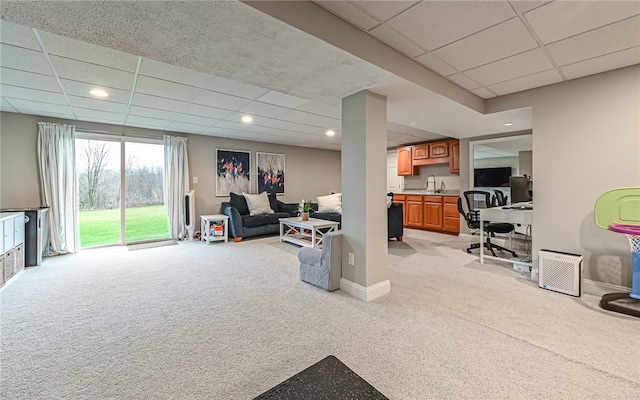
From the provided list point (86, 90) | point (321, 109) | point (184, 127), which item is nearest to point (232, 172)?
point (184, 127)

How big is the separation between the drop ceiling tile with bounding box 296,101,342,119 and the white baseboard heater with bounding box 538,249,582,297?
10.1 feet

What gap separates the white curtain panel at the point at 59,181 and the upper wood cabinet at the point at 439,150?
7.24 m

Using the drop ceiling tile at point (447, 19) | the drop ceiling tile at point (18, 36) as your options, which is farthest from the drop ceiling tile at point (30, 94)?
the drop ceiling tile at point (447, 19)

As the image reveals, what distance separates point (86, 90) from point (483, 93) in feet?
16.0

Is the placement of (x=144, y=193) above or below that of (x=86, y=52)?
below

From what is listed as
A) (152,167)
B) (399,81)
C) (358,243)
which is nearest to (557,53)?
(399,81)

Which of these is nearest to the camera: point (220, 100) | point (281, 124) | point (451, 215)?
point (220, 100)

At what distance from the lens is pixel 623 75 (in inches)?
104

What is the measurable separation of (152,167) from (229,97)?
309 cm

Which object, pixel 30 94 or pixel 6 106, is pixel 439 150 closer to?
pixel 30 94

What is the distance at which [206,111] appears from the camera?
419 cm

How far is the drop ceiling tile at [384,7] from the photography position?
5.75 ft

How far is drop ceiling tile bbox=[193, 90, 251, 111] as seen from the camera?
3490 mm

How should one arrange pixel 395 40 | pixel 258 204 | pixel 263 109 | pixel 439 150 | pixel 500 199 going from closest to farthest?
pixel 395 40, pixel 263 109, pixel 500 199, pixel 258 204, pixel 439 150
